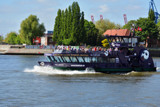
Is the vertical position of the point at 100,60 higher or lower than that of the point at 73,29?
lower

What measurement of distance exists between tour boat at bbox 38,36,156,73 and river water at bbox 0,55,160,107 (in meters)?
1.42

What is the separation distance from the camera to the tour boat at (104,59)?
4438 cm

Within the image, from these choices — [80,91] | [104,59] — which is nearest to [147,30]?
[104,59]

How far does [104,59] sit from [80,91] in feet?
48.9

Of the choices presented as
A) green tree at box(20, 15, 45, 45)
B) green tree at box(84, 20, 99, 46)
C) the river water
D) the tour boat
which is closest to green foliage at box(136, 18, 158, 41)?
green tree at box(84, 20, 99, 46)

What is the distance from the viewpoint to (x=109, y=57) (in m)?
44.9

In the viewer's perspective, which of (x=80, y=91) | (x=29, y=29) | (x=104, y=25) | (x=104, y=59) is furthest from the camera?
(x=104, y=25)

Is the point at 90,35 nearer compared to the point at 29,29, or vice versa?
the point at 90,35

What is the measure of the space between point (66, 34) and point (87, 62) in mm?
73671

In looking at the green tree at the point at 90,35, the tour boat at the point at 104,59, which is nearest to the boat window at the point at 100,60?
the tour boat at the point at 104,59

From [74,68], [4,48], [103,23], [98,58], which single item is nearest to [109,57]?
[98,58]

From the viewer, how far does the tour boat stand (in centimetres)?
4438

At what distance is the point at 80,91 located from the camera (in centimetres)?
3061

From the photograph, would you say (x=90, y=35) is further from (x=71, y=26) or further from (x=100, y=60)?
(x=100, y=60)
